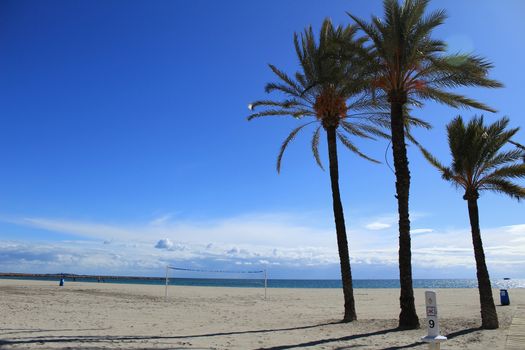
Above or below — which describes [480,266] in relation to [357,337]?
above

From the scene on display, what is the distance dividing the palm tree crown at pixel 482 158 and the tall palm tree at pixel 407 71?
2.71 ft

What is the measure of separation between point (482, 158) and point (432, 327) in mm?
8698

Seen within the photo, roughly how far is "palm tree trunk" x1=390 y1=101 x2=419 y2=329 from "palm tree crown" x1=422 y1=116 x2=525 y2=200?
192cm

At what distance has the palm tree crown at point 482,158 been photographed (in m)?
14.1

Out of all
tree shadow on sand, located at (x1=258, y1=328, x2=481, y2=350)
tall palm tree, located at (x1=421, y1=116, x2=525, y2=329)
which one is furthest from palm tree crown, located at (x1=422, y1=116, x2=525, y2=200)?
tree shadow on sand, located at (x1=258, y1=328, x2=481, y2=350)

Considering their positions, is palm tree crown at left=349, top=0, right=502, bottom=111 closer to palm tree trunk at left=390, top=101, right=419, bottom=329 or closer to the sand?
palm tree trunk at left=390, top=101, right=419, bottom=329

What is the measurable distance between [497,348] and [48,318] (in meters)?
13.0

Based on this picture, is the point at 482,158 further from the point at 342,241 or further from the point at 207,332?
the point at 207,332

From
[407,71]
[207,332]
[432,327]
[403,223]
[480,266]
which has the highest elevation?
[407,71]

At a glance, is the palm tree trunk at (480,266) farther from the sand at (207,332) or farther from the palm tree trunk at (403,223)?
the palm tree trunk at (403,223)

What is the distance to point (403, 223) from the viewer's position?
13.8 meters

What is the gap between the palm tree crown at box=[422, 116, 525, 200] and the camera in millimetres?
14113

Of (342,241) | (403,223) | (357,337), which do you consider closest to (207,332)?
(357,337)

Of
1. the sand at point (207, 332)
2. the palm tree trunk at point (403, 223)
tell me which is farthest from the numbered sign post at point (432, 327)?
the palm tree trunk at point (403, 223)
